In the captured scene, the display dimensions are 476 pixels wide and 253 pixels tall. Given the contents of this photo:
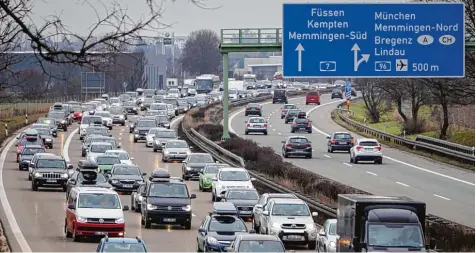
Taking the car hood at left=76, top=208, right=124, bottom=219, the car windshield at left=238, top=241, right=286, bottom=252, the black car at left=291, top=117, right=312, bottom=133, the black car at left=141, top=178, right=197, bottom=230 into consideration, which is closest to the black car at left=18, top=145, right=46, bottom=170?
the black car at left=141, top=178, right=197, bottom=230

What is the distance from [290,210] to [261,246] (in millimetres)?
8432

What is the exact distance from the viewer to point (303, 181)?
151 ft

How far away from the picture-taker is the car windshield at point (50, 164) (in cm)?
4838

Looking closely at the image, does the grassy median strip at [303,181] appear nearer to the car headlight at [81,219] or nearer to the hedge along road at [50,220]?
the hedge along road at [50,220]

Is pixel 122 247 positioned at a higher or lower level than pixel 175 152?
higher

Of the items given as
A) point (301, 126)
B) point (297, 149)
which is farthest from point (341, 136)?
point (301, 126)

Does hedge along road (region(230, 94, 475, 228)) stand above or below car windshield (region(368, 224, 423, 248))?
below

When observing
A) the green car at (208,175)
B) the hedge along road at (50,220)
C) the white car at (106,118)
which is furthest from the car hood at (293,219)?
the white car at (106,118)

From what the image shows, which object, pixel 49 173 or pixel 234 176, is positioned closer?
pixel 234 176

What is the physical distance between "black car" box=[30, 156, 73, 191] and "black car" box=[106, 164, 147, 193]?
2.06 m

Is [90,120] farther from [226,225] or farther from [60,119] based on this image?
[226,225]

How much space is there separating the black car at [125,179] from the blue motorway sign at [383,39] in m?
14.1

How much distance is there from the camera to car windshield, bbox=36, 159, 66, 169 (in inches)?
1905

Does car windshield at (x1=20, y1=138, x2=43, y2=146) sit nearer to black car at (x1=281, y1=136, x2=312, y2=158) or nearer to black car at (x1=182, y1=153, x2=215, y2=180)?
black car at (x1=182, y1=153, x2=215, y2=180)
